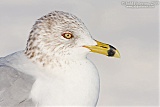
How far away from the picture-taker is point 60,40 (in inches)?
260

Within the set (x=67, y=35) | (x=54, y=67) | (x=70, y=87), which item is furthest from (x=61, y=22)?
(x=70, y=87)

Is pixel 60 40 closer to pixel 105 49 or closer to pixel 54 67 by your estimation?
pixel 54 67

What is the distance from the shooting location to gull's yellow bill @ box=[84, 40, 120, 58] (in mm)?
6648

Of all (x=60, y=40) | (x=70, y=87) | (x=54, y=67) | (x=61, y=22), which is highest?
(x=61, y=22)

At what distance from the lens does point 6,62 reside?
6695 mm

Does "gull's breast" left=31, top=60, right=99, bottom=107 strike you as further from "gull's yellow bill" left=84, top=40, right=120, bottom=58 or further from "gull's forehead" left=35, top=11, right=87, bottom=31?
"gull's forehead" left=35, top=11, right=87, bottom=31

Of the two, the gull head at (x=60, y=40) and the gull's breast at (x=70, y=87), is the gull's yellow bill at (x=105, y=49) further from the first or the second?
the gull's breast at (x=70, y=87)

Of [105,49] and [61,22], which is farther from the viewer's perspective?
[105,49]

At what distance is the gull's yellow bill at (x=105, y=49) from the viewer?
21.8 feet

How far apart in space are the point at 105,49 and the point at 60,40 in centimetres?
44

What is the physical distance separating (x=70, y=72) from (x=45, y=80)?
0.93ft

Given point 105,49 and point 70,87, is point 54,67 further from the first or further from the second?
point 105,49

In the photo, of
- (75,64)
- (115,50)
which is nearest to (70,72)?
(75,64)

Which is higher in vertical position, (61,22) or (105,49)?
(61,22)
